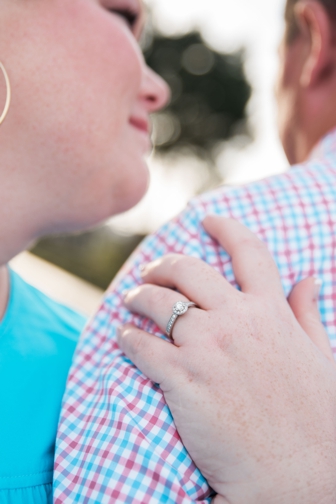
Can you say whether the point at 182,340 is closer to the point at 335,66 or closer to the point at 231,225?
the point at 231,225

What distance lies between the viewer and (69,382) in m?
1.09

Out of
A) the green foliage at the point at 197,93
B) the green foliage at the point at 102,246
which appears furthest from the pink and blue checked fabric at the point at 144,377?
the green foliage at the point at 197,93

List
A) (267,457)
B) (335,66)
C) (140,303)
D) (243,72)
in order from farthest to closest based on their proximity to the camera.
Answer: (243,72) → (335,66) → (140,303) → (267,457)

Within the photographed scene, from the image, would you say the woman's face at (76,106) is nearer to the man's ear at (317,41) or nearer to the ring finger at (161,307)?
the ring finger at (161,307)

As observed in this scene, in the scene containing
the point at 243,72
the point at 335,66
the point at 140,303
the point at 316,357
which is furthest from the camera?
the point at 243,72

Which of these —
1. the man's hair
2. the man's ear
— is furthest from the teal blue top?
the man's hair

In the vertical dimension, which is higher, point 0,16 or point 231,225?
point 0,16

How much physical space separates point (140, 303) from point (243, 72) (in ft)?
63.5

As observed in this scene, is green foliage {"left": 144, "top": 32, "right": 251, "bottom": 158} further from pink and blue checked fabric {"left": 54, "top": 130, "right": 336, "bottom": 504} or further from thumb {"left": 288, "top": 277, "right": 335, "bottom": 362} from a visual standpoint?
thumb {"left": 288, "top": 277, "right": 335, "bottom": 362}

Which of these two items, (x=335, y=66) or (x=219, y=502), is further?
(x=335, y=66)

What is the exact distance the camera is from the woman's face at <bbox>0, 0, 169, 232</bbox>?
1.05 meters

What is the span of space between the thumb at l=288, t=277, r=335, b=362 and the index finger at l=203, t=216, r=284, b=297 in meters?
0.05

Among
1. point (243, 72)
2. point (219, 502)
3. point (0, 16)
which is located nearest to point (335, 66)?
point (0, 16)

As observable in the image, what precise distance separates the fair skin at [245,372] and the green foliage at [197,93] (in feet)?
61.3
